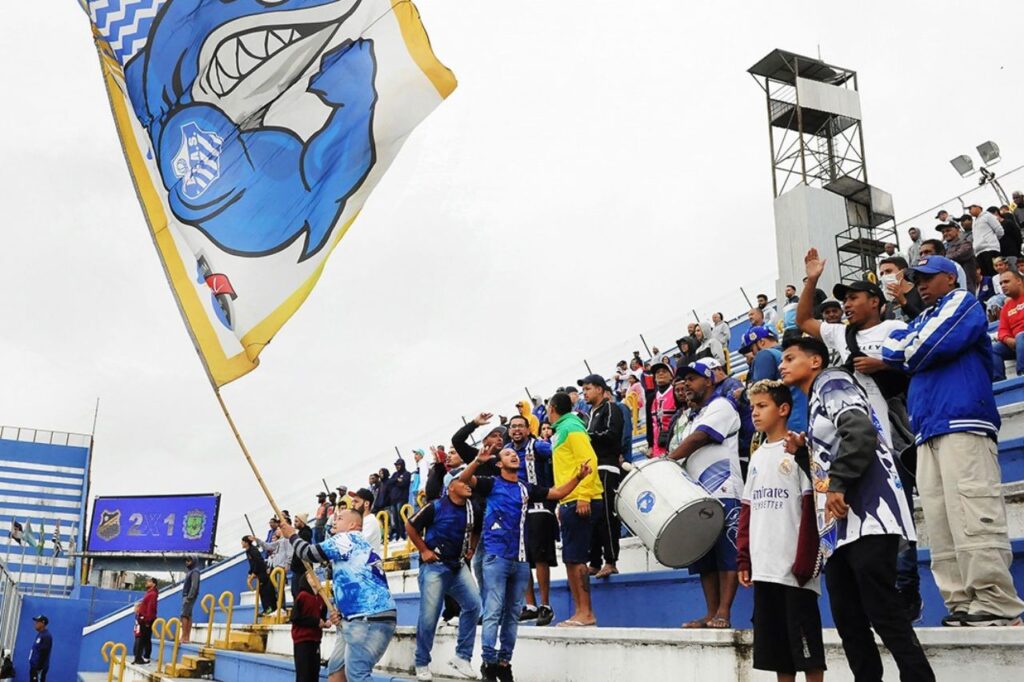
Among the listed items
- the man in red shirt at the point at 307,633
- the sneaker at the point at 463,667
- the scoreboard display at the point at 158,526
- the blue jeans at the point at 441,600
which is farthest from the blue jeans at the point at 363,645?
the scoreboard display at the point at 158,526

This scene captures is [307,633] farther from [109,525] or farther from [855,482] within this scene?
[109,525]

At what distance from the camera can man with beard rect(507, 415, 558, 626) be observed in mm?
7266

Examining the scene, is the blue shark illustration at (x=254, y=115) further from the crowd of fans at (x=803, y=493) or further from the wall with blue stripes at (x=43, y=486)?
the wall with blue stripes at (x=43, y=486)

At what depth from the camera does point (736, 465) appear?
6.21 m

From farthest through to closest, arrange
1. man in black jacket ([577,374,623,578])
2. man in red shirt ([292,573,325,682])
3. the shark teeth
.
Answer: man in red shirt ([292,573,325,682]) → man in black jacket ([577,374,623,578]) → the shark teeth

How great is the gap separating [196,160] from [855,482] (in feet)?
16.4

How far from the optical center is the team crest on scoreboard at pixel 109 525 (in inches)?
1173

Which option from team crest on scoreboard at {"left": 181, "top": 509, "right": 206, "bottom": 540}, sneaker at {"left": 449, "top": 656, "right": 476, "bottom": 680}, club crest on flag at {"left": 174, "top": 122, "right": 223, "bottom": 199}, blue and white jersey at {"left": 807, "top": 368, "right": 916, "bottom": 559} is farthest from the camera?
team crest on scoreboard at {"left": 181, "top": 509, "right": 206, "bottom": 540}

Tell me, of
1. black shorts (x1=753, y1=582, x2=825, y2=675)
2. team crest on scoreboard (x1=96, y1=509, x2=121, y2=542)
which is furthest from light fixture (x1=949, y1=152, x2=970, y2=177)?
team crest on scoreboard (x1=96, y1=509, x2=121, y2=542)

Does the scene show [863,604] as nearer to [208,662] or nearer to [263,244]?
[263,244]

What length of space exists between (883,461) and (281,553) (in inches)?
498

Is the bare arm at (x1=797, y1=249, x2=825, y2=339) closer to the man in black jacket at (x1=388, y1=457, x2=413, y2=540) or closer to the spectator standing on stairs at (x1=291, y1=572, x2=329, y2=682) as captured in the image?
the spectator standing on stairs at (x1=291, y1=572, x2=329, y2=682)

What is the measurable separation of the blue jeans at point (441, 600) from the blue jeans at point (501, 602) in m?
0.43

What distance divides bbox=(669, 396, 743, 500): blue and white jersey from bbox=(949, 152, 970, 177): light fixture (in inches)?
592
